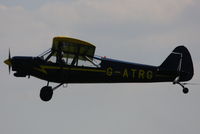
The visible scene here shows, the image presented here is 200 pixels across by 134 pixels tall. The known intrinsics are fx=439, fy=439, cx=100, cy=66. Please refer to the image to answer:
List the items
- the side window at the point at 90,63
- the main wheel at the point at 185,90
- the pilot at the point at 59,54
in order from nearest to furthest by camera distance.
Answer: the pilot at the point at 59,54 < the side window at the point at 90,63 < the main wheel at the point at 185,90

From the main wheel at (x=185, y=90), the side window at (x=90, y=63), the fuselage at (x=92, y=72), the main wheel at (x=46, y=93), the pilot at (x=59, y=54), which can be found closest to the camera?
the fuselage at (x=92, y=72)

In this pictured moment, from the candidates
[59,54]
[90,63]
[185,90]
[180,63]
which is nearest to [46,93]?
[59,54]

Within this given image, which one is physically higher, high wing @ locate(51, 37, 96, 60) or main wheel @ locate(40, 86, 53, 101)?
high wing @ locate(51, 37, 96, 60)

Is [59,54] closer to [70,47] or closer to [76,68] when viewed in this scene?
[70,47]

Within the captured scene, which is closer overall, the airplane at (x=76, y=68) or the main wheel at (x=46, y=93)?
the airplane at (x=76, y=68)

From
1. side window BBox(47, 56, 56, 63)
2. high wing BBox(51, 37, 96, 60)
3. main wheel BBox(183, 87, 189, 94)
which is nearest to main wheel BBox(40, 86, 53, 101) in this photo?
side window BBox(47, 56, 56, 63)

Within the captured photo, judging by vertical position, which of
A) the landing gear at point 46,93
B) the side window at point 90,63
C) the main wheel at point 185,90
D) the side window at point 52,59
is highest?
the side window at point 52,59

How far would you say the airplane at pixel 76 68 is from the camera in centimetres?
1700

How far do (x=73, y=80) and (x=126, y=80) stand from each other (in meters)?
2.40

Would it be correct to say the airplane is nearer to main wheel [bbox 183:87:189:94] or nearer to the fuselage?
the fuselage

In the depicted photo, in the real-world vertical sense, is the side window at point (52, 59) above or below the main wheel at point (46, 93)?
above

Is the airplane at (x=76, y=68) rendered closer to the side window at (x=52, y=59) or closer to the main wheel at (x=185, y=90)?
the side window at (x=52, y=59)

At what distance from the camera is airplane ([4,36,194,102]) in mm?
17000

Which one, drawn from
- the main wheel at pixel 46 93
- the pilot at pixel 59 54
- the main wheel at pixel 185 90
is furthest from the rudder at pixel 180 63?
the main wheel at pixel 46 93
